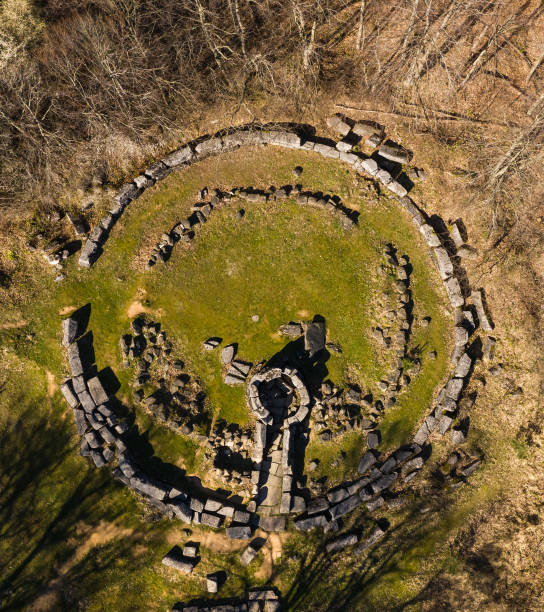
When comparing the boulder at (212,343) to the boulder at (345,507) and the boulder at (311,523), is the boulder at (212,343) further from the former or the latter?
the boulder at (345,507)

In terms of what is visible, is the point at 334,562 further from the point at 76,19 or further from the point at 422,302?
the point at 76,19

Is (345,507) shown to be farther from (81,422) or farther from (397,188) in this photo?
(397,188)

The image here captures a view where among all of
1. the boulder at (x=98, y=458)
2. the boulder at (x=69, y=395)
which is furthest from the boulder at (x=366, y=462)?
the boulder at (x=69, y=395)

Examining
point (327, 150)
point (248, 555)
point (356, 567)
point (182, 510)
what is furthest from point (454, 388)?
point (182, 510)

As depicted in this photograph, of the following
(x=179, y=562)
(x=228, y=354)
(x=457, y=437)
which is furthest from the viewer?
(x=228, y=354)

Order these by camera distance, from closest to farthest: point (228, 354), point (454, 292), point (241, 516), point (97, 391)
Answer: point (241, 516), point (97, 391), point (228, 354), point (454, 292)

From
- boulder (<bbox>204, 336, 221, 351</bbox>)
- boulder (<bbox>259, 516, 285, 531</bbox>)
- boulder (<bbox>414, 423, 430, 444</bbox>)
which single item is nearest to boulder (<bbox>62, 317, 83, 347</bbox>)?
boulder (<bbox>204, 336, 221, 351</bbox>)
